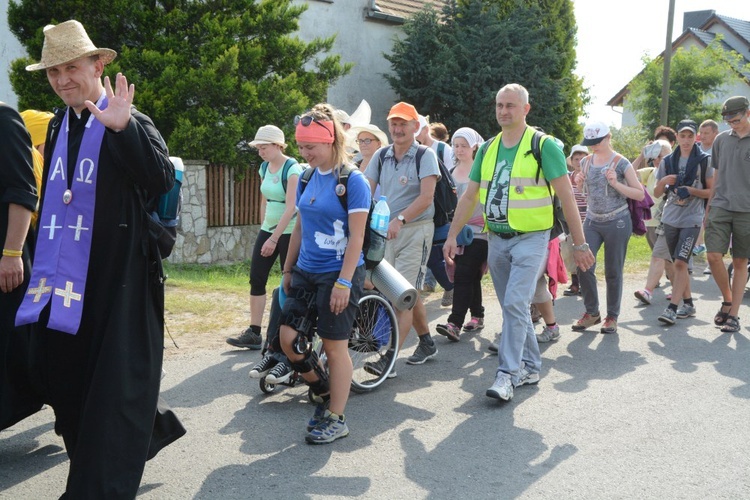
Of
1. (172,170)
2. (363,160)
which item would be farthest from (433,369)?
(172,170)

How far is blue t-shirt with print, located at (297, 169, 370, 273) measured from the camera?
15.9ft

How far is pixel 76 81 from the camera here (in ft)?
12.1

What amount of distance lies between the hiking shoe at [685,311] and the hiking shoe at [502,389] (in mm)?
3925

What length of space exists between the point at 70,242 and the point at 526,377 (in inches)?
145

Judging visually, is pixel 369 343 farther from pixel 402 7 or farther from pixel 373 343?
pixel 402 7

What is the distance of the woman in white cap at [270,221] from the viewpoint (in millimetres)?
6863

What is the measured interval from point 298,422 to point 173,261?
821cm

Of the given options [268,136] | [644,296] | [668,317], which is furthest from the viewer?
[644,296]

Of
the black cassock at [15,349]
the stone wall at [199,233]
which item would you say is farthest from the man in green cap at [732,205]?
the stone wall at [199,233]

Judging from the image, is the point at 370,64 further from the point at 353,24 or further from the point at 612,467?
the point at 612,467

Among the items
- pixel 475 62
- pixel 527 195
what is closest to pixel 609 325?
pixel 527 195

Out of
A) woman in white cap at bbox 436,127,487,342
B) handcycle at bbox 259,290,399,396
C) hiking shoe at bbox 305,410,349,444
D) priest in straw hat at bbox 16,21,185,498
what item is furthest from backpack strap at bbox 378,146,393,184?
priest in straw hat at bbox 16,21,185,498

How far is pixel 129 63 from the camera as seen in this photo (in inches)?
487

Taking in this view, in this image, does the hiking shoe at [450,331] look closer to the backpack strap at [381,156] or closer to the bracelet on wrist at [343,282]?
the backpack strap at [381,156]
